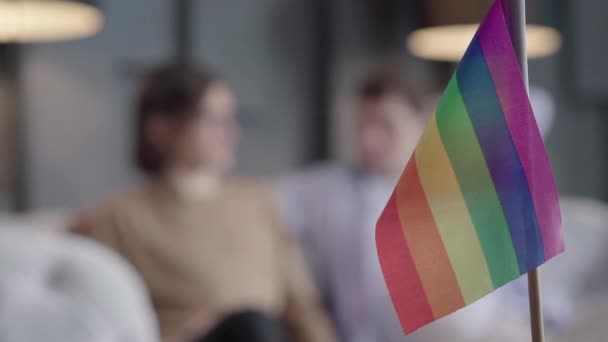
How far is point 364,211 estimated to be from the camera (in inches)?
70.6

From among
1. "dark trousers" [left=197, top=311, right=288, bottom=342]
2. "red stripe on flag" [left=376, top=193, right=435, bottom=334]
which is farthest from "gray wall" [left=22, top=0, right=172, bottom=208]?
"red stripe on flag" [left=376, top=193, right=435, bottom=334]

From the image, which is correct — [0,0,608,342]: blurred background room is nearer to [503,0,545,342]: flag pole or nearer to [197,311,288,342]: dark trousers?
[197,311,288,342]: dark trousers

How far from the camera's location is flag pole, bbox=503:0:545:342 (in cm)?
50

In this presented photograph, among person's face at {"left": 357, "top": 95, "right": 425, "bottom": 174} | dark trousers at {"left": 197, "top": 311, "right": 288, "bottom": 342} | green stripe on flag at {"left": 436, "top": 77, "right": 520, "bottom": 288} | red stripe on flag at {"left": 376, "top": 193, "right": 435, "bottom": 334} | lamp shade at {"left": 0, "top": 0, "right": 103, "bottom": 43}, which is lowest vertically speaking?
dark trousers at {"left": 197, "top": 311, "right": 288, "bottom": 342}

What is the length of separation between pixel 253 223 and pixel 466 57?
1.28 metres

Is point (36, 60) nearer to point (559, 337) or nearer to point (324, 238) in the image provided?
point (324, 238)

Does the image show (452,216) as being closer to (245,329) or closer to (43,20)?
(245,329)

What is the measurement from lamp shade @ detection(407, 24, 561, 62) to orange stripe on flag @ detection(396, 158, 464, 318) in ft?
5.23

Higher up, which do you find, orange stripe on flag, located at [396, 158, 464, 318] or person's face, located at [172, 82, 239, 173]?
orange stripe on flag, located at [396, 158, 464, 318]

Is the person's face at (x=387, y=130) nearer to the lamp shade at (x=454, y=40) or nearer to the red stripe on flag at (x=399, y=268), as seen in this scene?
the lamp shade at (x=454, y=40)

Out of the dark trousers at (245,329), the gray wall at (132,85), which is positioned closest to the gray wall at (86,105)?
the gray wall at (132,85)

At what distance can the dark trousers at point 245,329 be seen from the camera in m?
1.44

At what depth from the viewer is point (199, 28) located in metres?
2.51

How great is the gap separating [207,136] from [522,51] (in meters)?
1.21
